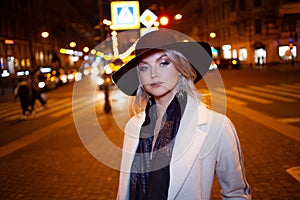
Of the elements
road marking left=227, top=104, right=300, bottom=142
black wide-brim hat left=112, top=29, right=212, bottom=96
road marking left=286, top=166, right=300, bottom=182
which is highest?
black wide-brim hat left=112, top=29, right=212, bottom=96

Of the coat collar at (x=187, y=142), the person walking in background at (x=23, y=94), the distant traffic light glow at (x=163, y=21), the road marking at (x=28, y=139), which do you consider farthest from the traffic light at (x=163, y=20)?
the coat collar at (x=187, y=142)

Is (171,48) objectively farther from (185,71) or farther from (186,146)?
(186,146)

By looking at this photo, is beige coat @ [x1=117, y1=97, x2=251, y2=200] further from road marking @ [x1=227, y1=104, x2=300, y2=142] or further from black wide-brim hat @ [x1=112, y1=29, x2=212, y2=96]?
road marking @ [x1=227, y1=104, x2=300, y2=142]

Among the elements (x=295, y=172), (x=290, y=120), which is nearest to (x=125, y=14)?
(x=290, y=120)

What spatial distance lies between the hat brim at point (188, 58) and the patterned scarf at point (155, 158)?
0.72ft

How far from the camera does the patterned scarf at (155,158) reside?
1.95 meters

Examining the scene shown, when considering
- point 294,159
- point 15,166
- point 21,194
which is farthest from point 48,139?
point 294,159

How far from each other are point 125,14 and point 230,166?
450 inches

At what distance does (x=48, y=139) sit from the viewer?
918 cm

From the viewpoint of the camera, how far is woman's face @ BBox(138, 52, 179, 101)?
2.06 meters

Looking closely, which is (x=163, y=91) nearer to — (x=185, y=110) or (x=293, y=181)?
(x=185, y=110)

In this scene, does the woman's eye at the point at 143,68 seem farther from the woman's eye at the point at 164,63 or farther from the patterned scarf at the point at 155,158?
the patterned scarf at the point at 155,158

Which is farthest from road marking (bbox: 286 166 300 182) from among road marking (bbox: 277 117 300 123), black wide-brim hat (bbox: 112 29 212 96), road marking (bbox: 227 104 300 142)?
road marking (bbox: 277 117 300 123)

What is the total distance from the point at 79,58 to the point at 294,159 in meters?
58.2
